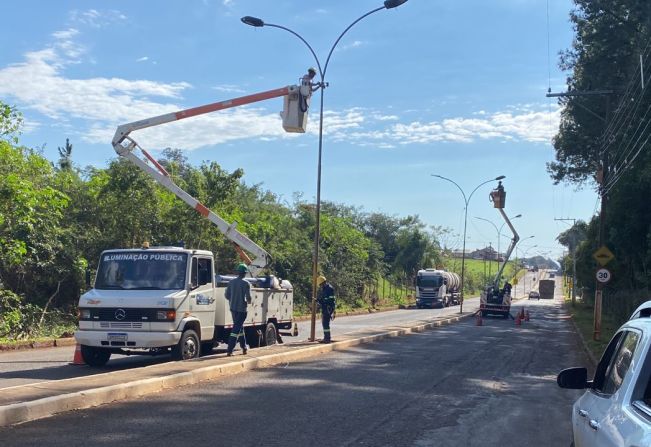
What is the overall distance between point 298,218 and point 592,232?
20.8 metres

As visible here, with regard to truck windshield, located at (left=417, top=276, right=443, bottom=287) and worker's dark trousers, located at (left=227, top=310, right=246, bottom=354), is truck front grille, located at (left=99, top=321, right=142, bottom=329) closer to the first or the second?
worker's dark trousers, located at (left=227, top=310, right=246, bottom=354)

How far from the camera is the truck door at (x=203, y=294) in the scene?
1324cm

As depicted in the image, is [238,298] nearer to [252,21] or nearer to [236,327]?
[236,327]

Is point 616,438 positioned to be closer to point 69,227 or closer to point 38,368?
point 38,368

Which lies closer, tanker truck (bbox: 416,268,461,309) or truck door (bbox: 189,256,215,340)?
truck door (bbox: 189,256,215,340)

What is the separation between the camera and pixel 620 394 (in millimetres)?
3584

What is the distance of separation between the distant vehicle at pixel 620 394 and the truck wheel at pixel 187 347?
9.17m

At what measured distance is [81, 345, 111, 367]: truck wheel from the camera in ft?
42.3

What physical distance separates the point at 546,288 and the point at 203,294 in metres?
102

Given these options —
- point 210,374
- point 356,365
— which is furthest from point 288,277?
point 210,374

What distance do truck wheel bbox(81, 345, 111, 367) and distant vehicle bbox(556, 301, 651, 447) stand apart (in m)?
10.3

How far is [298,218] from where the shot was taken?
5141cm

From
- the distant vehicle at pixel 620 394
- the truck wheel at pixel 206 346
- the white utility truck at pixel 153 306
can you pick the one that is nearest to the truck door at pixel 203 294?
the white utility truck at pixel 153 306

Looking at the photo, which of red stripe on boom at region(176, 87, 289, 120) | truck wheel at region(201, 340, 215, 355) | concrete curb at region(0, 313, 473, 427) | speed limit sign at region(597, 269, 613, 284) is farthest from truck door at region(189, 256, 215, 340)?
speed limit sign at region(597, 269, 613, 284)
